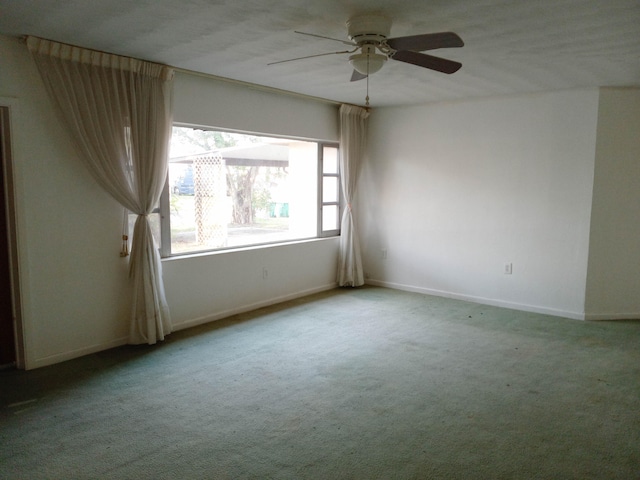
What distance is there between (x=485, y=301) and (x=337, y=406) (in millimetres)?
3312

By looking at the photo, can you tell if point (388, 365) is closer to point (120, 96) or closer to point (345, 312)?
point (345, 312)

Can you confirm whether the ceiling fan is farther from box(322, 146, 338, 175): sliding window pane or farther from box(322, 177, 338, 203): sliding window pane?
box(322, 177, 338, 203): sliding window pane

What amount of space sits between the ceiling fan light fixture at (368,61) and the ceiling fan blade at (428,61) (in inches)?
3.6

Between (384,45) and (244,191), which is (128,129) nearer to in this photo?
(244,191)

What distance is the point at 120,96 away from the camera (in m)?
3.88

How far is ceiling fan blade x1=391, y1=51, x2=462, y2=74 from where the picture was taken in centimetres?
289

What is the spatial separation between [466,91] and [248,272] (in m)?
3.23

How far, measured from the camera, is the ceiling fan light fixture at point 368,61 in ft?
9.89

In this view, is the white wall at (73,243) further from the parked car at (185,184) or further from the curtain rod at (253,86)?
the parked car at (185,184)

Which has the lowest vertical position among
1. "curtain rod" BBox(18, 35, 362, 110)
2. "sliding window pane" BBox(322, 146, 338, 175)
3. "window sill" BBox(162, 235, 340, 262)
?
"window sill" BBox(162, 235, 340, 262)

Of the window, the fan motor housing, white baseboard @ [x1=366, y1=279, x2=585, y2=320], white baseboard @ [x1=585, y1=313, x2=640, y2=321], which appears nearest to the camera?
the fan motor housing

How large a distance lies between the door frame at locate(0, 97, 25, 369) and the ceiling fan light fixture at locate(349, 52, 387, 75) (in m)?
2.55

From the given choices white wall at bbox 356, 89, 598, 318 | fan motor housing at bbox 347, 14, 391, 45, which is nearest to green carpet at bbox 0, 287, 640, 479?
white wall at bbox 356, 89, 598, 318

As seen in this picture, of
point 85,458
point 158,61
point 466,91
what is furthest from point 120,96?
point 466,91
